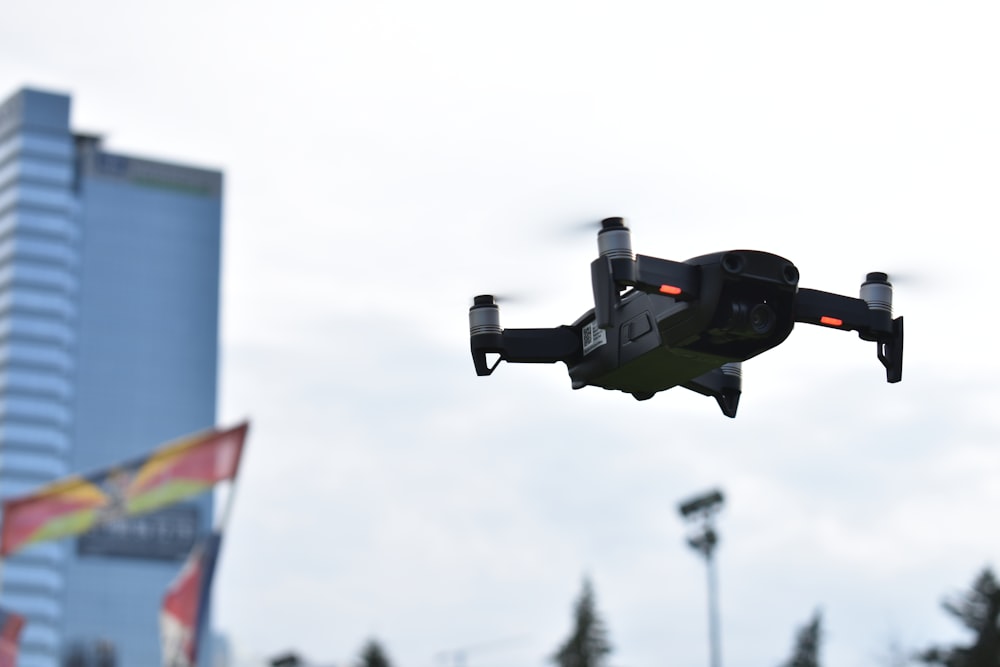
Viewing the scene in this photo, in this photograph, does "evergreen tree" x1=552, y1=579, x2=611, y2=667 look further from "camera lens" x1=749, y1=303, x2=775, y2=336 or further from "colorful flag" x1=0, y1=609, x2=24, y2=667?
"camera lens" x1=749, y1=303, x2=775, y2=336

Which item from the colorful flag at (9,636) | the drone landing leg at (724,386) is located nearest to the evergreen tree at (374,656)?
the colorful flag at (9,636)

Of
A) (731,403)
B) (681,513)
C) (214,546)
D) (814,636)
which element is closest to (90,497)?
(214,546)

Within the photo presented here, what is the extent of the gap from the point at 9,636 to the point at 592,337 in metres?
39.8

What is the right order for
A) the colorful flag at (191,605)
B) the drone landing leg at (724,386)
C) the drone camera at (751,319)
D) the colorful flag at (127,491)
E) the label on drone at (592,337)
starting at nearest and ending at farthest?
the drone camera at (751,319), the label on drone at (592,337), the drone landing leg at (724,386), the colorful flag at (191,605), the colorful flag at (127,491)

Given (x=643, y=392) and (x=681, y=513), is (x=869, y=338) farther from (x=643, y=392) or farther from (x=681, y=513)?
(x=681, y=513)

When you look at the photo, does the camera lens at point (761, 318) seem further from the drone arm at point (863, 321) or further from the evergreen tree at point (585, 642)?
the evergreen tree at point (585, 642)

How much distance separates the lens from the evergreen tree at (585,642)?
324 feet

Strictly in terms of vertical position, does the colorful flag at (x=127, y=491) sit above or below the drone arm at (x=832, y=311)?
above

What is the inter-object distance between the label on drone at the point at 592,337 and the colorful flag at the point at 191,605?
2943 centimetres

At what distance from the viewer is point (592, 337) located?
13773mm

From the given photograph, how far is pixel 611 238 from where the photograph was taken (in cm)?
1249

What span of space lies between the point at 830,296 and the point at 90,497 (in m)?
37.3

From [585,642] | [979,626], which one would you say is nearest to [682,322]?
[979,626]

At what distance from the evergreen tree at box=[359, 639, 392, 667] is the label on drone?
89.0 metres
